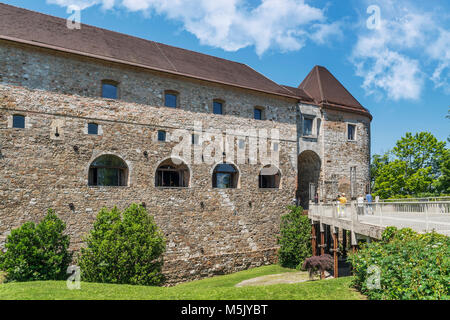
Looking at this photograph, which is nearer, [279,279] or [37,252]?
[37,252]

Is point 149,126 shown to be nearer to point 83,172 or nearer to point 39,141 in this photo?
point 83,172

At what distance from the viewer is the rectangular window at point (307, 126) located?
82.2 feet

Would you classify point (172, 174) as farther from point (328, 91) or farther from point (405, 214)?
point (328, 91)

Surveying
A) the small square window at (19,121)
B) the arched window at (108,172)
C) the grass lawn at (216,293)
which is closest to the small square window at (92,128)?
the arched window at (108,172)

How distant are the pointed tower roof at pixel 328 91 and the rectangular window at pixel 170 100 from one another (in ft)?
→ 39.1

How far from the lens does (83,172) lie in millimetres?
16906

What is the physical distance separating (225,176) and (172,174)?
Answer: 3609mm

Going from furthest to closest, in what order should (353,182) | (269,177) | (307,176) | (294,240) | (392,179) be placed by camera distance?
1. (392,179)
2. (353,182)
3. (307,176)
4. (269,177)
5. (294,240)

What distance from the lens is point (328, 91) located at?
2734 cm

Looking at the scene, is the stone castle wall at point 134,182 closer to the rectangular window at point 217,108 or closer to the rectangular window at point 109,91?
the rectangular window at point 109,91

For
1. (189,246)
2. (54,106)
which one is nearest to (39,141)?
(54,106)

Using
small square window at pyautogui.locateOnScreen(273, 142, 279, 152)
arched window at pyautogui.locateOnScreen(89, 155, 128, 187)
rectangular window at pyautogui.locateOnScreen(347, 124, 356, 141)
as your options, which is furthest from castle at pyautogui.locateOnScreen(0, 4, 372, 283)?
rectangular window at pyautogui.locateOnScreen(347, 124, 356, 141)

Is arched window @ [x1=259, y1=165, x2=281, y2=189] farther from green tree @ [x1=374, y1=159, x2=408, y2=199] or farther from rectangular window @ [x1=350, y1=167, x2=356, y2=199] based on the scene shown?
green tree @ [x1=374, y1=159, x2=408, y2=199]

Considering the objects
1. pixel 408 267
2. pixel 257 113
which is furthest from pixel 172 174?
pixel 408 267
